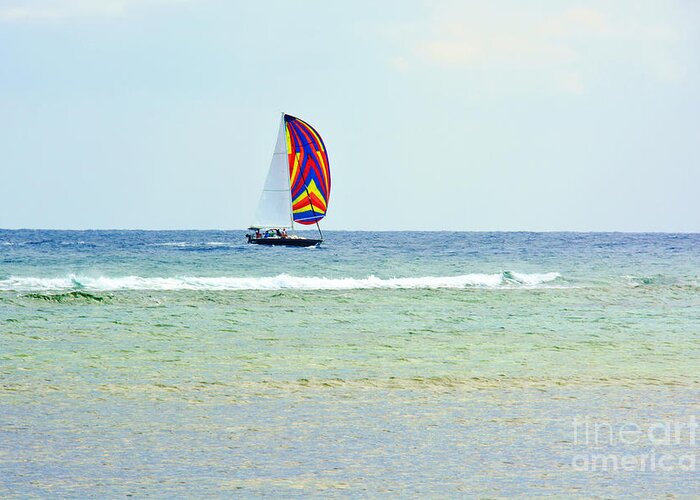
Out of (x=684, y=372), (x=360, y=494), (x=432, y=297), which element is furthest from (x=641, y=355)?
(x=432, y=297)

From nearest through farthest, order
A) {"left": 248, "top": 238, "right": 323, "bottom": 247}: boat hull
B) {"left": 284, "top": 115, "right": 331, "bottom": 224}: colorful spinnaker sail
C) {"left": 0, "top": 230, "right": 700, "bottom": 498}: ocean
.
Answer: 1. {"left": 0, "top": 230, "right": 700, "bottom": 498}: ocean
2. {"left": 248, "top": 238, "right": 323, "bottom": 247}: boat hull
3. {"left": 284, "top": 115, "right": 331, "bottom": 224}: colorful spinnaker sail

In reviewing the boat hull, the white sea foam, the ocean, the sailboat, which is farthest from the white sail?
the ocean

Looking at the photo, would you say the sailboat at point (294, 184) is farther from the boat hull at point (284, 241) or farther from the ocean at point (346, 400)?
the ocean at point (346, 400)

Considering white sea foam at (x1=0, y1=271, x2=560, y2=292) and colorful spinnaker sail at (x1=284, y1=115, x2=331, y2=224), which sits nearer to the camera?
white sea foam at (x1=0, y1=271, x2=560, y2=292)

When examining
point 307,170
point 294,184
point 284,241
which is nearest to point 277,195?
point 294,184

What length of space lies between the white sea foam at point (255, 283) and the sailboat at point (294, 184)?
2870cm

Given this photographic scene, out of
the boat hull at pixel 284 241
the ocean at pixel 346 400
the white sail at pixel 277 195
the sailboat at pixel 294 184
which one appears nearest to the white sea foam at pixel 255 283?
the ocean at pixel 346 400

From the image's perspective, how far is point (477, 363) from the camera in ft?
37.3

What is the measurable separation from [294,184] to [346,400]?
174ft

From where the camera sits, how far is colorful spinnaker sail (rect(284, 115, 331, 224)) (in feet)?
197

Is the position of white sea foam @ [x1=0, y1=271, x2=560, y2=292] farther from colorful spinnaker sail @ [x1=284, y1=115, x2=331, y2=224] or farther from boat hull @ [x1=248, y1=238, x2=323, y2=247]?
colorful spinnaker sail @ [x1=284, y1=115, x2=331, y2=224]

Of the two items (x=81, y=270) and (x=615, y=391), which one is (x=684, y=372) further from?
(x=81, y=270)

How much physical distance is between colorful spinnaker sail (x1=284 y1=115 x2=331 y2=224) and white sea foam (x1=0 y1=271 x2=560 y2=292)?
2872 centimetres

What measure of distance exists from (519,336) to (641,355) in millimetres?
2851
